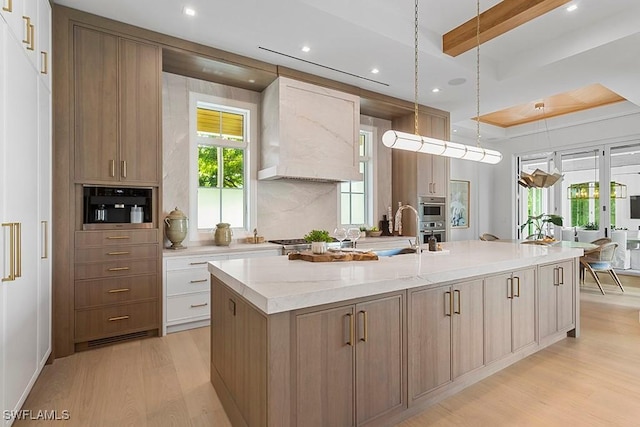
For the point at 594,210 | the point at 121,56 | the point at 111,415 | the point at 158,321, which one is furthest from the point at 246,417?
the point at 594,210

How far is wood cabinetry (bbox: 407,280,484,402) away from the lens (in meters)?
1.91

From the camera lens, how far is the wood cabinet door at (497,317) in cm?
233

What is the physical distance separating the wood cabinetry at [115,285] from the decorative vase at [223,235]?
0.81 metres

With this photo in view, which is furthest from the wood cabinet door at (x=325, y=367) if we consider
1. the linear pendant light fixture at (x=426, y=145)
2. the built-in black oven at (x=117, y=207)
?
the built-in black oven at (x=117, y=207)

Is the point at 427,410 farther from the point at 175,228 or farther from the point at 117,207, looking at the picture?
the point at 117,207

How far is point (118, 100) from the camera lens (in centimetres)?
303

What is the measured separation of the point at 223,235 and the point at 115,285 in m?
1.19

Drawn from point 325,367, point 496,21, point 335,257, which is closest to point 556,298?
point 335,257

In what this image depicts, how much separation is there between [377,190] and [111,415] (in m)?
4.53

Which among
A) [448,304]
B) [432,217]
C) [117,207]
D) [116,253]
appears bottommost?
[448,304]

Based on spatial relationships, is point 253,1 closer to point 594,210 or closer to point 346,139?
point 346,139

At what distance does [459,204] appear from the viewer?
7691 millimetres

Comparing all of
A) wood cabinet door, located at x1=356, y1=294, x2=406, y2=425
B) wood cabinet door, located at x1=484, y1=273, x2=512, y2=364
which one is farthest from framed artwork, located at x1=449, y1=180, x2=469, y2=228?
wood cabinet door, located at x1=356, y1=294, x2=406, y2=425

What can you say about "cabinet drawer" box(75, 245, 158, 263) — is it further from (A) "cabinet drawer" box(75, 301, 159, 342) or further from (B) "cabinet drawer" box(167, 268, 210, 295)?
(A) "cabinet drawer" box(75, 301, 159, 342)
